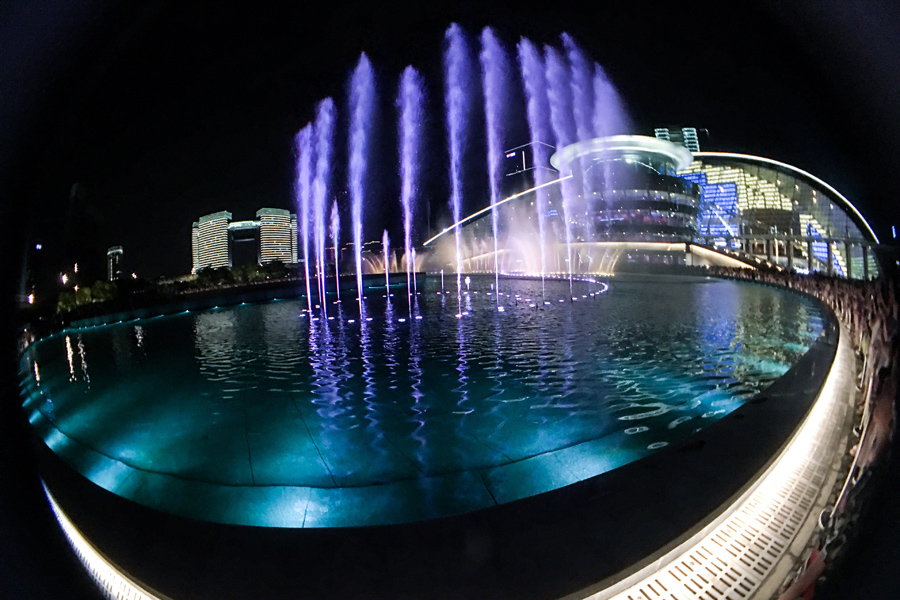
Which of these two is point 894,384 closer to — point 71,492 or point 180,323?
point 71,492

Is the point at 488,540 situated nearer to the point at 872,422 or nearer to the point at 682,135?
the point at 872,422

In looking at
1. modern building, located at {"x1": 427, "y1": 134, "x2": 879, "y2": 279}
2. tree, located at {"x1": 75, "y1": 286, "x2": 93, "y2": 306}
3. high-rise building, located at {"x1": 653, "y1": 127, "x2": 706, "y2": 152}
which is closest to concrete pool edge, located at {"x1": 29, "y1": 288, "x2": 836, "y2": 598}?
tree, located at {"x1": 75, "y1": 286, "x2": 93, "y2": 306}

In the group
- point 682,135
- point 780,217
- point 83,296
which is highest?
point 682,135

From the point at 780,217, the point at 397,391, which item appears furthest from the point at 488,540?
the point at 780,217

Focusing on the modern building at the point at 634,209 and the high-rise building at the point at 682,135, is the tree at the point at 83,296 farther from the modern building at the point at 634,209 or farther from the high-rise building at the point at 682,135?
the high-rise building at the point at 682,135

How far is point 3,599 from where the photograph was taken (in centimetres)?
171

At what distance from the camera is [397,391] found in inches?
244

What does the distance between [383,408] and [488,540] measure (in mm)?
3555

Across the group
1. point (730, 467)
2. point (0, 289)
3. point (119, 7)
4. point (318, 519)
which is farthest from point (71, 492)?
point (730, 467)

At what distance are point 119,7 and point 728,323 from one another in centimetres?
1246

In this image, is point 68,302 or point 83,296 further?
point 83,296

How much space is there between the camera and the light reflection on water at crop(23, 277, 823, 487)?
4.22m

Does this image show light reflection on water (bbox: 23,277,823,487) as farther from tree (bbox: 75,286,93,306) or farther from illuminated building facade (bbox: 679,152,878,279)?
tree (bbox: 75,286,93,306)

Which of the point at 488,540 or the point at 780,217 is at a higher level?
the point at 780,217
